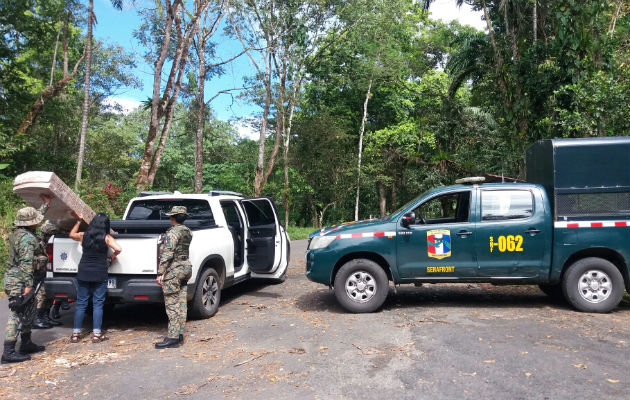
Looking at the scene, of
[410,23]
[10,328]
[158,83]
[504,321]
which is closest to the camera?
[10,328]

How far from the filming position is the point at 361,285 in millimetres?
7082

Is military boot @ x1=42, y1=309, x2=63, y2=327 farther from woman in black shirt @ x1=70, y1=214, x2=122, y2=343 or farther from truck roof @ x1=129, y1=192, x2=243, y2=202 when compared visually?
truck roof @ x1=129, y1=192, x2=243, y2=202

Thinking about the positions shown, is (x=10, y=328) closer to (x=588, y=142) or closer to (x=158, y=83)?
(x=588, y=142)

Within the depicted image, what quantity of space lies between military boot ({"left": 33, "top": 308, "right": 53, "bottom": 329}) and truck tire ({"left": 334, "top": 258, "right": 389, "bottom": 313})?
4.12 metres

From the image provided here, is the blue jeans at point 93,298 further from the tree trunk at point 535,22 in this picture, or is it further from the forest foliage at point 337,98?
the tree trunk at point 535,22

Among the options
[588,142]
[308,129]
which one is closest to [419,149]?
[308,129]

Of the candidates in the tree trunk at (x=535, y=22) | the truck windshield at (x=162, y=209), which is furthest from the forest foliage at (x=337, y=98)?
the truck windshield at (x=162, y=209)

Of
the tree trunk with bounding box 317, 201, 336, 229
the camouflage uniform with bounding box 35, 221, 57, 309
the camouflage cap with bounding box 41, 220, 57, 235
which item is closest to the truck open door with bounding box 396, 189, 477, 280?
the camouflage uniform with bounding box 35, 221, 57, 309

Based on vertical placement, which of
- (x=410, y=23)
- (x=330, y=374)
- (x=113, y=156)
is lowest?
(x=330, y=374)

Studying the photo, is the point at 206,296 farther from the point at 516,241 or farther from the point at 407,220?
the point at 516,241

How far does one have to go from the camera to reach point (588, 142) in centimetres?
698

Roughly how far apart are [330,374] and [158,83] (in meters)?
15.3

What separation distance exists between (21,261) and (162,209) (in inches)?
119

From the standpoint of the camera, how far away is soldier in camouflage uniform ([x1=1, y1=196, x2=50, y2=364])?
5.15m
